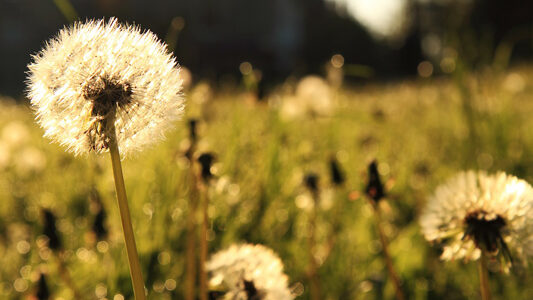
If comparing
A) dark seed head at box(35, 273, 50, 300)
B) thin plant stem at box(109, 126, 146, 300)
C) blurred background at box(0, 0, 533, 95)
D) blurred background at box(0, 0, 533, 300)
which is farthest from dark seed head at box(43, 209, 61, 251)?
blurred background at box(0, 0, 533, 95)

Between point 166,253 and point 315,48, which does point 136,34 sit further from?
point 315,48

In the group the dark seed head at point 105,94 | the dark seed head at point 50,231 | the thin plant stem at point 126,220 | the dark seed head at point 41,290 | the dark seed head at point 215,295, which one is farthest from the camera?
the dark seed head at point 50,231

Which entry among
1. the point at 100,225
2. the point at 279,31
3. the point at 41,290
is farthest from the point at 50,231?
the point at 279,31

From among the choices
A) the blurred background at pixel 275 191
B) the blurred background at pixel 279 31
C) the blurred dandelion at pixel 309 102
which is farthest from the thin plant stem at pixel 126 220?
the blurred background at pixel 279 31

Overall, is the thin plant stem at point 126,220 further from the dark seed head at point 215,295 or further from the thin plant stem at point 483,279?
the thin plant stem at point 483,279

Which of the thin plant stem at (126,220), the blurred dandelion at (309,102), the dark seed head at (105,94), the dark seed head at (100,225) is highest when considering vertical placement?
the blurred dandelion at (309,102)

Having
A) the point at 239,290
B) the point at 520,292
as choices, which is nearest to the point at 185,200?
the point at 239,290
